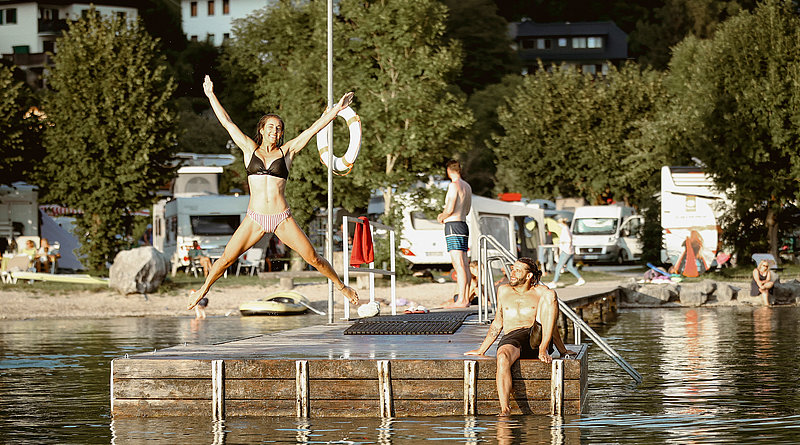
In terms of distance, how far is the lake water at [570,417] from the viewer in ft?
34.0

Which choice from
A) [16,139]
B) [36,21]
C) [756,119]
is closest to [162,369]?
[16,139]

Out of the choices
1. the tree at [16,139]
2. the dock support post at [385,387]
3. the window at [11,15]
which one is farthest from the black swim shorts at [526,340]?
the window at [11,15]

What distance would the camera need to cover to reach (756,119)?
129ft

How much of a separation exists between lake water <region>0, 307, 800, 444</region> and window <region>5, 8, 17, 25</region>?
82649 mm

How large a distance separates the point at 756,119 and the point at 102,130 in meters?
19.6

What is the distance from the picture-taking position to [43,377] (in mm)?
15641

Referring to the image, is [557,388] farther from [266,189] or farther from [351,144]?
[351,144]

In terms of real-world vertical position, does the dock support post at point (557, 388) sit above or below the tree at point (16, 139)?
below

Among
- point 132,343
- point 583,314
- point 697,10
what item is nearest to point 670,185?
point 583,314

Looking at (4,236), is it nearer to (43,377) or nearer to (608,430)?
(43,377)

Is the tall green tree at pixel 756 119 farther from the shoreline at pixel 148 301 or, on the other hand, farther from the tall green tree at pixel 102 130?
the tall green tree at pixel 102 130

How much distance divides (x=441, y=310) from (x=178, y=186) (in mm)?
31287

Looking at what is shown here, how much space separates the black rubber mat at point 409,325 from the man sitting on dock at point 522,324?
8.80 ft

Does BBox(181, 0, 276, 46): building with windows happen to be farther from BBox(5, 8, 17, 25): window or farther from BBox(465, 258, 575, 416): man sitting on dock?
BBox(465, 258, 575, 416): man sitting on dock
